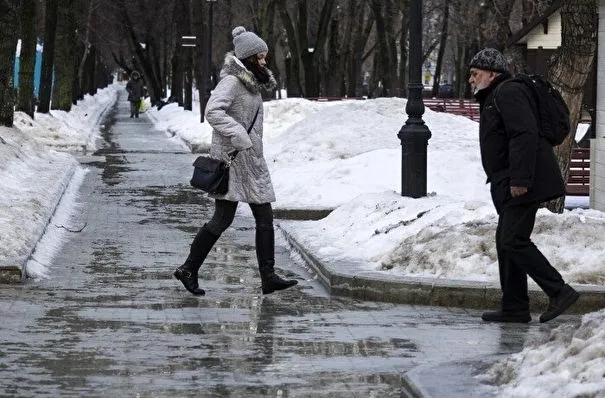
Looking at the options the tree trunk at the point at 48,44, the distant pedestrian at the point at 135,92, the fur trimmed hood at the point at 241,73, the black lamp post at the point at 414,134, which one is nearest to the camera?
the fur trimmed hood at the point at 241,73

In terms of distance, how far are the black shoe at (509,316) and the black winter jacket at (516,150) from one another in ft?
2.38

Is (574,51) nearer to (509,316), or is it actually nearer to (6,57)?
(509,316)

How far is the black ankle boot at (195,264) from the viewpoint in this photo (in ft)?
36.5

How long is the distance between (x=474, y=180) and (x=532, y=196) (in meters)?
10.1

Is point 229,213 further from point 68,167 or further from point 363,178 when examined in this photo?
point 68,167

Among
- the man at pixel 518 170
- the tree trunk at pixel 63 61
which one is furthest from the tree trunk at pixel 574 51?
the tree trunk at pixel 63 61

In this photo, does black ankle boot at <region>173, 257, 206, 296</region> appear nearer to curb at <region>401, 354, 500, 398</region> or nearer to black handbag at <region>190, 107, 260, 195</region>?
black handbag at <region>190, 107, 260, 195</region>

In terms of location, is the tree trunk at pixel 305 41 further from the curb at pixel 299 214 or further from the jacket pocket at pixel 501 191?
the jacket pocket at pixel 501 191

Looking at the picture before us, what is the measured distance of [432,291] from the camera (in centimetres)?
1086

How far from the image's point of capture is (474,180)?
64.1 feet

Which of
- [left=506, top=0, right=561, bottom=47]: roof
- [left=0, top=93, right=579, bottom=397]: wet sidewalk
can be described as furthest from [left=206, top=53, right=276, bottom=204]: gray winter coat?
[left=506, top=0, right=561, bottom=47]: roof

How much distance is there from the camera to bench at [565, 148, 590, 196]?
74.6ft

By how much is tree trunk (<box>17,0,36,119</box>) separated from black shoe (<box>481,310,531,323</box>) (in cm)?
2481

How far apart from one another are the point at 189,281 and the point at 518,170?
9.26 ft
